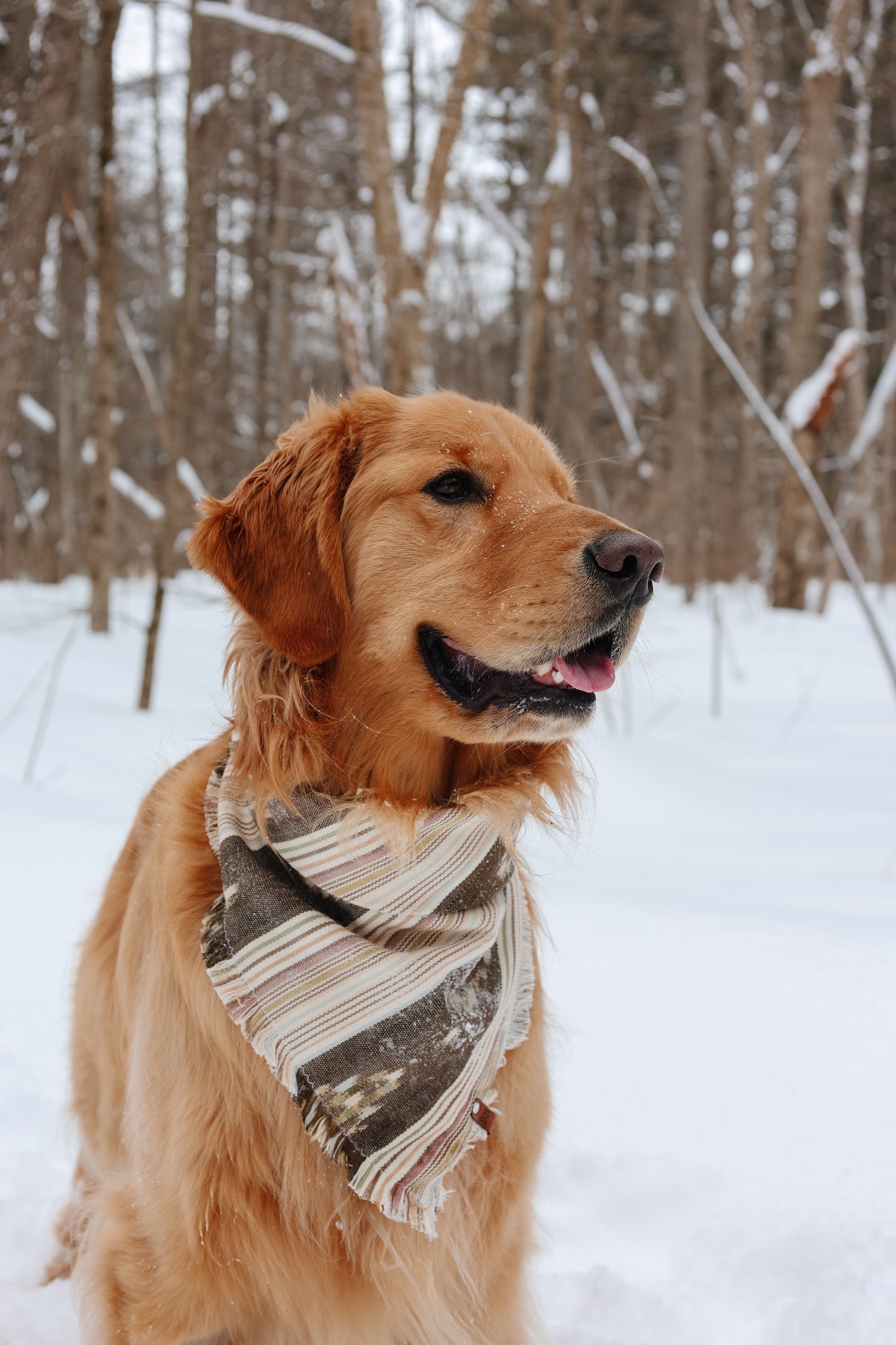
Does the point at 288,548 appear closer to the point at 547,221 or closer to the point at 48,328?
the point at 547,221

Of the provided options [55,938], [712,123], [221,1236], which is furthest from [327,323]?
[221,1236]

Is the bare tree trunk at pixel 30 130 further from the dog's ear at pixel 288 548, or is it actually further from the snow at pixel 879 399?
the dog's ear at pixel 288 548

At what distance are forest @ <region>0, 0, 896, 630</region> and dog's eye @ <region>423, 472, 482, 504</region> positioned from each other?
923mm

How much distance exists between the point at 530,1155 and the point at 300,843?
29.1 inches

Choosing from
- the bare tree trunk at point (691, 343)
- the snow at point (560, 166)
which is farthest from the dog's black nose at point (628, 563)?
the bare tree trunk at point (691, 343)

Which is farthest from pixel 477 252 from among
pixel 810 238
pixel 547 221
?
pixel 547 221

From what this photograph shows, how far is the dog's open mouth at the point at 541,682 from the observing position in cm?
177

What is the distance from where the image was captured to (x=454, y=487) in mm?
1987

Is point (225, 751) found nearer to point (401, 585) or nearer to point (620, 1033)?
point (401, 585)

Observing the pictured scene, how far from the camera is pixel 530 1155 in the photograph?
6.14ft

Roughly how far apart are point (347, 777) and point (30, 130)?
5264mm

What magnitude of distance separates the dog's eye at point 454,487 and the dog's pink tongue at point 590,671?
0.42 metres

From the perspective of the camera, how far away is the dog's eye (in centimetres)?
198

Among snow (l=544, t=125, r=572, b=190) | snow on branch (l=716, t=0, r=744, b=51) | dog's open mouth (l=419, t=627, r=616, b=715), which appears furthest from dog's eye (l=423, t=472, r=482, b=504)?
snow on branch (l=716, t=0, r=744, b=51)
